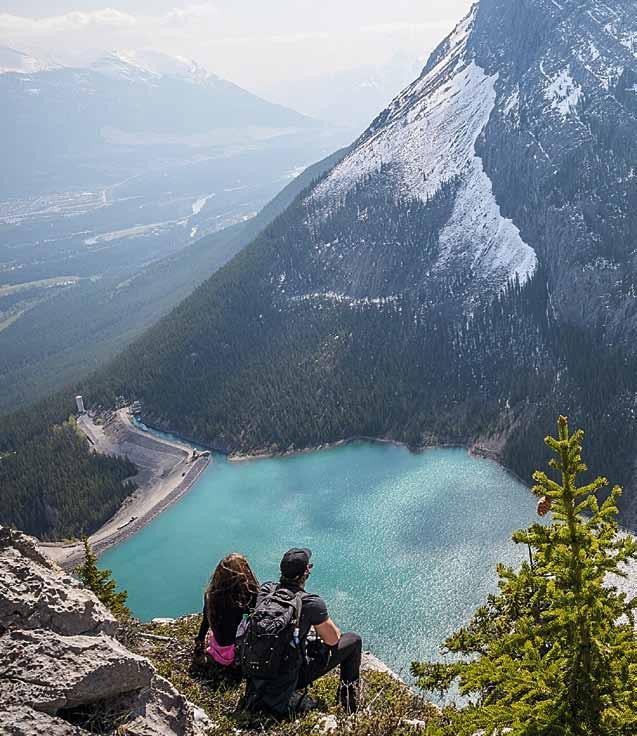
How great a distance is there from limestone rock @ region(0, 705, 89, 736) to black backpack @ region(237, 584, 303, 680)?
12.0ft

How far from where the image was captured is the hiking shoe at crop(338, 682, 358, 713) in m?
15.3

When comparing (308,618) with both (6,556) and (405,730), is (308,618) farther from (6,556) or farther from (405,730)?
(6,556)

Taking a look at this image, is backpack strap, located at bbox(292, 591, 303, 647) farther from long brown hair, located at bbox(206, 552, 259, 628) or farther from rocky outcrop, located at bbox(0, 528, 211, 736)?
rocky outcrop, located at bbox(0, 528, 211, 736)

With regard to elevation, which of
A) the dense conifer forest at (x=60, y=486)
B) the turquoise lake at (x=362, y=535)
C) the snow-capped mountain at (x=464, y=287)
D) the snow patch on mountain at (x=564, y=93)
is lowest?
the dense conifer forest at (x=60, y=486)

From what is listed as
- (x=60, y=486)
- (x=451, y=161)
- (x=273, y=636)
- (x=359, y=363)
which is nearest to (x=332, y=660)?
(x=273, y=636)

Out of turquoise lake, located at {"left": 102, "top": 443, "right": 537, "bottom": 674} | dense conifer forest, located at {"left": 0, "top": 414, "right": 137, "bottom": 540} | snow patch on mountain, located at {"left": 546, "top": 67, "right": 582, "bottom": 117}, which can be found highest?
snow patch on mountain, located at {"left": 546, "top": 67, "right": 582, "bottom": 117}

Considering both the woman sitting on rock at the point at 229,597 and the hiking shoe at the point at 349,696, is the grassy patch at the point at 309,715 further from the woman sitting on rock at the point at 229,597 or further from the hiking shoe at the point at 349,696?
the woman sitting on rock at the point at 229,597

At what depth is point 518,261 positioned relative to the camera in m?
134

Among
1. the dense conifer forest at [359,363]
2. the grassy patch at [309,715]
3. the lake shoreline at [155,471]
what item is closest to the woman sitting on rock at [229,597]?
the grassy patch at [309,715]

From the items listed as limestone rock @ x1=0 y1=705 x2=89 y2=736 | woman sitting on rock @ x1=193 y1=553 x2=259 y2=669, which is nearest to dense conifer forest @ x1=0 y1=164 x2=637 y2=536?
woman sitting on rock @ x1=193 y1=553 x2=259 y2=669

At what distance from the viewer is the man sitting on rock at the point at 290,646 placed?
1331cm

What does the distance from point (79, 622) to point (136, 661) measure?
1159 mm

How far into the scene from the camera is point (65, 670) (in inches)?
435

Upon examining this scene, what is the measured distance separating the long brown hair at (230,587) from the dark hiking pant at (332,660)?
180cm
